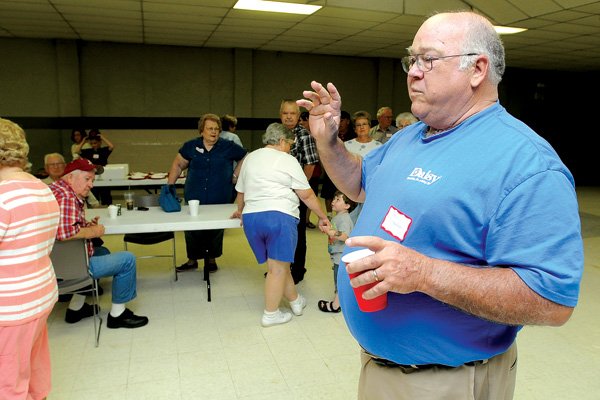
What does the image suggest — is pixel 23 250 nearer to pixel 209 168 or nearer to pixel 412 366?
pixel 412 366

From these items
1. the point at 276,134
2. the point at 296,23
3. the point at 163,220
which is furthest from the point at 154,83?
the point at 276,134

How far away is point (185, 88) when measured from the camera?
10.5 metres

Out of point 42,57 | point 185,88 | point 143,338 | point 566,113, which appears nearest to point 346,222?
point 143,338

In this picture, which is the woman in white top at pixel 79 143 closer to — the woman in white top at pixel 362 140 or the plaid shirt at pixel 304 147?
the plaid shirt at pixel 304 147

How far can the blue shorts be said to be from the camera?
341cm

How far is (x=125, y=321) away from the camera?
3434 millimetres

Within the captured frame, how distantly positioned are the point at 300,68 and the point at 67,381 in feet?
31.5

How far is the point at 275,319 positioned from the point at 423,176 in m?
2.59

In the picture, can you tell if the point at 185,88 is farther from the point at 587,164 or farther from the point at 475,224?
the point at 587,164

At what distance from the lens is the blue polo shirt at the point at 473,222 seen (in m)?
0.97

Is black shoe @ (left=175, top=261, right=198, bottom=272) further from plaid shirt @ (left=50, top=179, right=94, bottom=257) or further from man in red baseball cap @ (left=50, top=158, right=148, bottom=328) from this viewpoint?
plaid shirt @ (left=50, top=179, right=94, bottom=257)

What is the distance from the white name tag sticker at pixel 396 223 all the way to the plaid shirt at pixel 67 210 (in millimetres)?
2425

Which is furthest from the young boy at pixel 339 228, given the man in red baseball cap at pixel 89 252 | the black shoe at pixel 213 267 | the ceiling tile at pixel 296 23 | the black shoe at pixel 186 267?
the ceiling tile at pixel 296 23

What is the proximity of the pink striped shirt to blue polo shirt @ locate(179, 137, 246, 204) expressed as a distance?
8.36 feet
